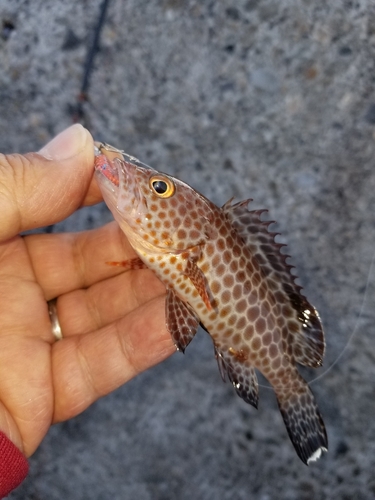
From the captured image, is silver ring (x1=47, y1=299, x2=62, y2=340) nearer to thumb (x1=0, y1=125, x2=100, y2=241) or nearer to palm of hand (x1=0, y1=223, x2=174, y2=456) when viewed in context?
palm of hand (x1=0, y1=223, x2=174, y2=456)

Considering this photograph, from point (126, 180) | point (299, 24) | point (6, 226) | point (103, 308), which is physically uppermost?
point (299, 24)

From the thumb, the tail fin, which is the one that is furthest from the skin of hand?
the tail fin

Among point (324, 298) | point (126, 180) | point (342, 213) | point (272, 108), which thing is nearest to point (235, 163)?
point (272, 108)

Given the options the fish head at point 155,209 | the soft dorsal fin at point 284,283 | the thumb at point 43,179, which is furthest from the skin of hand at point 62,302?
the soft dorsal fin at point 284,283

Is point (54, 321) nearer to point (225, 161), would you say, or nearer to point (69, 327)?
point (69, 327)

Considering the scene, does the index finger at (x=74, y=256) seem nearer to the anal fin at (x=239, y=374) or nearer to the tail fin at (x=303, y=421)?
the anal fin at (x=239, y=374)

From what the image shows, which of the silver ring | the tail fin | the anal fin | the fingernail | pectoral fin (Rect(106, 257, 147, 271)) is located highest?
the fingernail

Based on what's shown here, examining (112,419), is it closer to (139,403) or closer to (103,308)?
(139,403)
